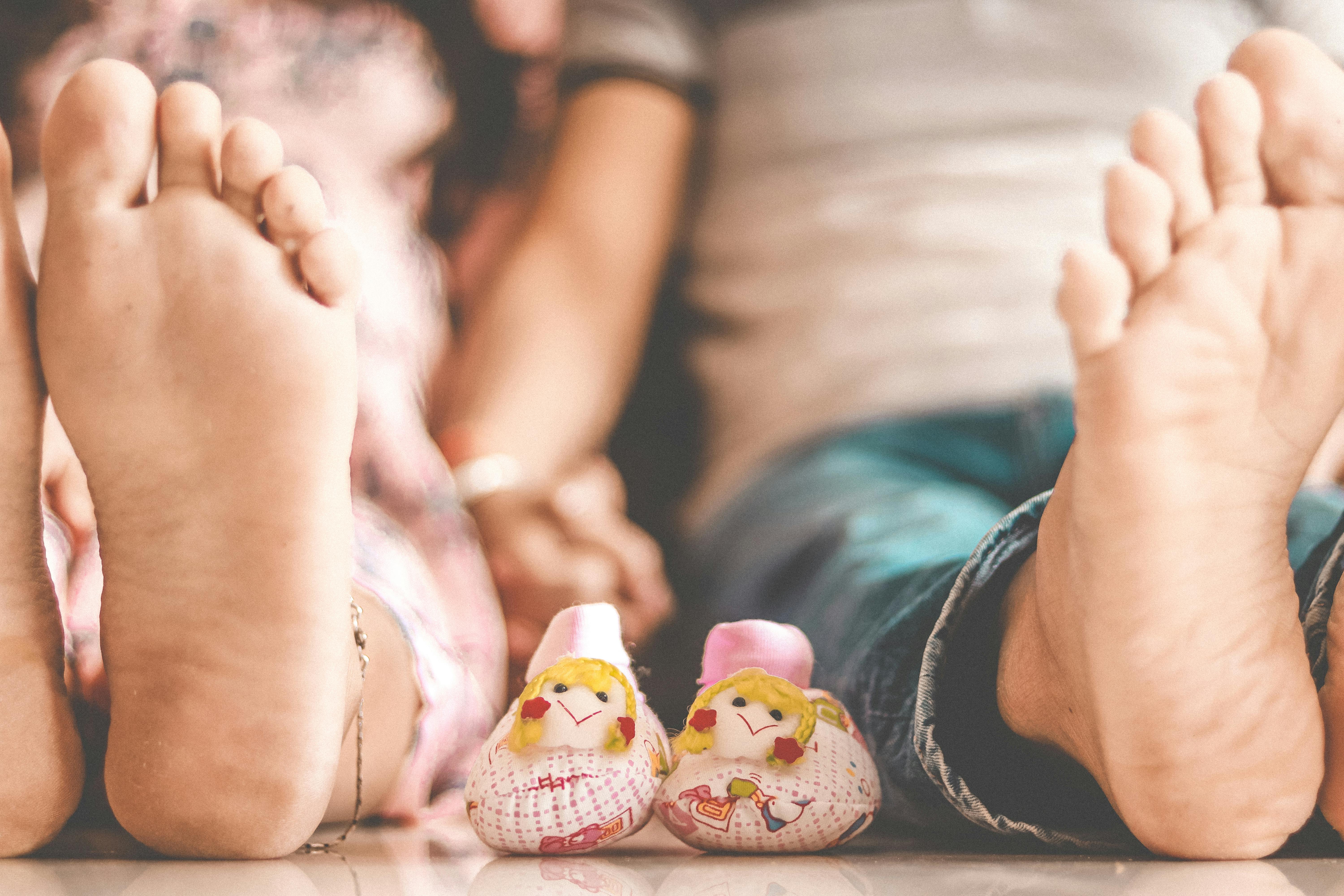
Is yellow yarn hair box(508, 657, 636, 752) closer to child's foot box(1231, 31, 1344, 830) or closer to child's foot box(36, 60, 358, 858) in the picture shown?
child's foot box(36, 60, 358, 858)

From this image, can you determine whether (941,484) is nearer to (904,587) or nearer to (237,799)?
(904,587)

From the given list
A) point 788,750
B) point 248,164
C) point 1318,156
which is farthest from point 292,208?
point 1318,156

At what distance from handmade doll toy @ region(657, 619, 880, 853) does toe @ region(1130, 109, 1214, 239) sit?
250 mm

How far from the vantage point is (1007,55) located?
902mm

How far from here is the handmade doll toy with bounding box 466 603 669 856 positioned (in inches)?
17.3

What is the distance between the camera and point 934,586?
0.51 m

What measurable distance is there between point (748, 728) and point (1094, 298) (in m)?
0.22

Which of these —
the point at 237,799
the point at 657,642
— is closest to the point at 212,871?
the point at 237,799

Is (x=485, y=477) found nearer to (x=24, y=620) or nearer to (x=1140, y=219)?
(x=24, y=620)

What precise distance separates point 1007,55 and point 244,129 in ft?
2.19

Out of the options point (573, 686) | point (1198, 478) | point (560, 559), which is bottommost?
point (560, 559)

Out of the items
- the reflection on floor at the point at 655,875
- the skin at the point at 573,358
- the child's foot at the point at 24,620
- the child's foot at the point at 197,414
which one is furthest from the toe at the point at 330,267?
the skin at the point at 573,358

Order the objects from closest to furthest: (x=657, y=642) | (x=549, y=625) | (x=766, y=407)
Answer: (x=549, y=625) → (x=657, y=642) → (x=766, y=407)

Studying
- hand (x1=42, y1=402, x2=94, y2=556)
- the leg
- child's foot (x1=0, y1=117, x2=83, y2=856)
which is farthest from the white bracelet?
child's foot (x1=0, y1=117, x2=83, y2=856)
